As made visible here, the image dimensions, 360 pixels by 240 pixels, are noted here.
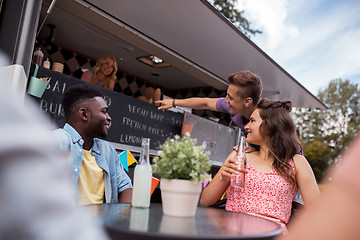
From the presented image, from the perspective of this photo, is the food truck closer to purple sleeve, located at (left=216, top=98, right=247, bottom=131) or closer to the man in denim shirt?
the man in denim shirt

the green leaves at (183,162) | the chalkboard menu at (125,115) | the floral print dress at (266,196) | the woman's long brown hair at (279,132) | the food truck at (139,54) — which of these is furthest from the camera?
the chalkboard menu at (125,115)

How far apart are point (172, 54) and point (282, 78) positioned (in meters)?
1.99

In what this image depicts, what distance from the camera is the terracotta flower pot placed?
1102 mm

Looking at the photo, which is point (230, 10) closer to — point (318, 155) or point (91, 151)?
point (91, 151)

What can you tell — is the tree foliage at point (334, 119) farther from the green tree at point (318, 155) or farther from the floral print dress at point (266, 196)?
the floral print dress at point (266, 196)

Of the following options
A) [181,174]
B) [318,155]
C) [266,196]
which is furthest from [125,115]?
[318,155]

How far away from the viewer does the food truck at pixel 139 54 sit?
2.48m

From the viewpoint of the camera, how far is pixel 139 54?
507cm

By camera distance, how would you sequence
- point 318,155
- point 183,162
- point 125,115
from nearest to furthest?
point 183,162
point 125,115
point 318,155

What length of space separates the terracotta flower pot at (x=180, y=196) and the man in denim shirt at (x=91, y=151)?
79cm

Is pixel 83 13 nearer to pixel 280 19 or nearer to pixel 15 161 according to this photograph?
pixel 15 161

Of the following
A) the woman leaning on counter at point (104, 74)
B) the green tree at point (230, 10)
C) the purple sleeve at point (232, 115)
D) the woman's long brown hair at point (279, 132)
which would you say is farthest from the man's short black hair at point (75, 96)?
the green tree at point (230, 10)

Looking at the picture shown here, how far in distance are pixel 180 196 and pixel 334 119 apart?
2403 cm

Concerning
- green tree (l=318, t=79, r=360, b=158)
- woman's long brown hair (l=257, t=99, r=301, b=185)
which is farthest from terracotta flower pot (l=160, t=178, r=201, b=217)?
green tree (l=318, t=79, r=360, b=158)
